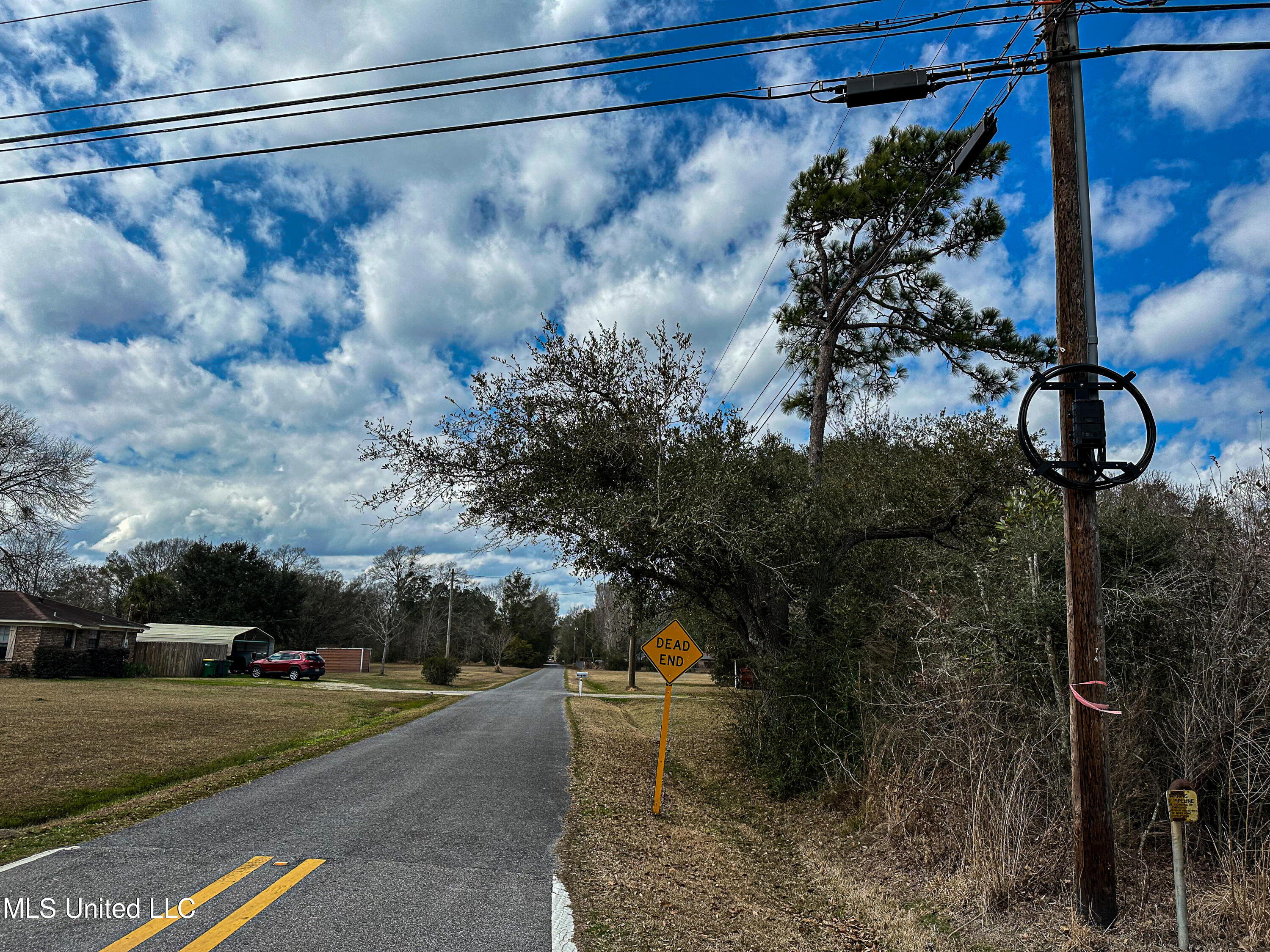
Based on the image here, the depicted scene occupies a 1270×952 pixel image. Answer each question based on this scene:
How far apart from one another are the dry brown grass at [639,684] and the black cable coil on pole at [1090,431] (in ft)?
76.9

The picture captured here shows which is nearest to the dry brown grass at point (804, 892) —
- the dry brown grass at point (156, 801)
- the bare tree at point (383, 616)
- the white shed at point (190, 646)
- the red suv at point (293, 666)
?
the dry brown grass at point (156, 801)

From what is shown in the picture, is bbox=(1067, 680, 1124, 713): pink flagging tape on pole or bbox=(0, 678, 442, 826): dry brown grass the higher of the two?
bbox=(1067, 680, 1124, 713): pink flagging tape on pole

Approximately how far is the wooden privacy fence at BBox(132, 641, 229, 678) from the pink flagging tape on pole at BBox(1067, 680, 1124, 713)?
4207cm

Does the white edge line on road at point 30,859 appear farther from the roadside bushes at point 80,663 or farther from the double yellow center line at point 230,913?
the roadside bushes at point 80,663

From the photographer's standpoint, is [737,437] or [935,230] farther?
[935,230]

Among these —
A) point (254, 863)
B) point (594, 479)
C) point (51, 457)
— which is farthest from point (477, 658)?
point (254, 863)

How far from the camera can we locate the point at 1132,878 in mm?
5906

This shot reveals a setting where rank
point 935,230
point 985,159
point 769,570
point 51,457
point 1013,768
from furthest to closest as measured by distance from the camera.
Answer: point 51,457, point 935,230, point 985,159, point 769,570, point 1013,768

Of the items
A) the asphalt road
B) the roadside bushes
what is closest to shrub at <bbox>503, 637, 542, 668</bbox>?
the roadside bushes

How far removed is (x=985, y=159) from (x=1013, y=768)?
11630mm

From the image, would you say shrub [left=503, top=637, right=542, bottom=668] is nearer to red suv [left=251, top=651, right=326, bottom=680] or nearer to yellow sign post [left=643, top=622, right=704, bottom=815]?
red suv [left=251, top=651, right=326, bottom=680]

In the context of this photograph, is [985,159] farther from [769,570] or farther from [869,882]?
[869,882]

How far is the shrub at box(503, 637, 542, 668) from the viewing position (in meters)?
71.8

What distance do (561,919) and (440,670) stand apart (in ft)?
114
